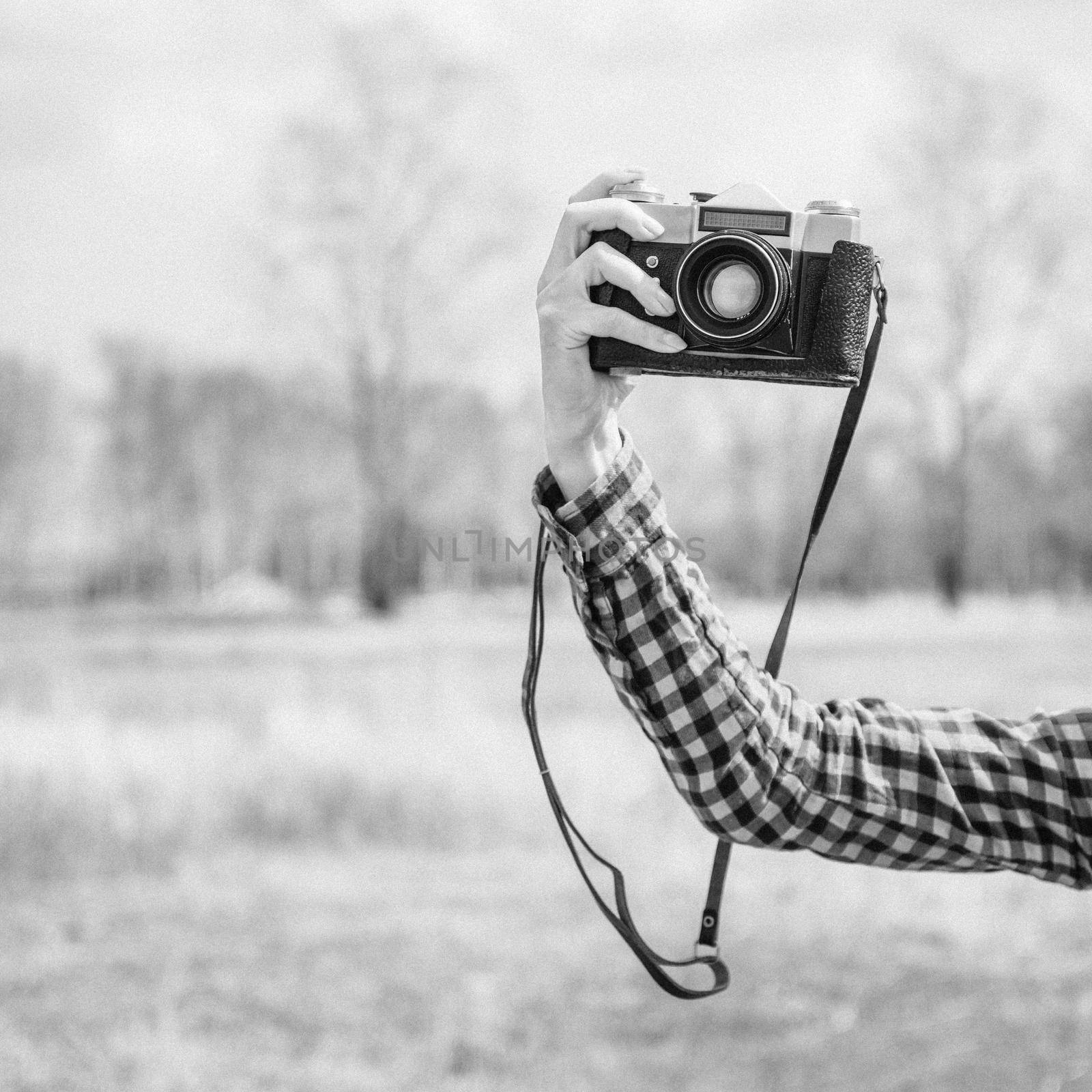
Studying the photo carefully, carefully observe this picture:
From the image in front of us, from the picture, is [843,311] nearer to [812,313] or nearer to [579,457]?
[812,313]

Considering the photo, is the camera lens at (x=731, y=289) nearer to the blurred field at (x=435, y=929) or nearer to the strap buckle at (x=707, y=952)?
the strap buckle at (x=707, y=952)

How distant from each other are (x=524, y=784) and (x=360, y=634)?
5323 mm

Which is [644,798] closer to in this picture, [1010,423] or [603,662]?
[603,662]

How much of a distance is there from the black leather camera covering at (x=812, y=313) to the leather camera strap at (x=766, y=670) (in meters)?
0.04

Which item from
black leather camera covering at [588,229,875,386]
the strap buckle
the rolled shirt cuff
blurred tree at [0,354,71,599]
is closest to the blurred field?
the strap buckle

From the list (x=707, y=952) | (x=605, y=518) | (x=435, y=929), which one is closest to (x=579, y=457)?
(x=605, y=518)

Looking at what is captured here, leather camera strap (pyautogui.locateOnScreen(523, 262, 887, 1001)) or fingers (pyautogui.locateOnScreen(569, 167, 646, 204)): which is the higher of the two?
fingers (pyautogui.locateOnScreen(569, 167, 646, 204))

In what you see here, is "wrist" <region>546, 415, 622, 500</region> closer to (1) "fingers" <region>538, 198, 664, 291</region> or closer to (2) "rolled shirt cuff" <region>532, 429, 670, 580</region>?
(2) "rolled shirt cuff" <region>532, 429, 670, 580</region>

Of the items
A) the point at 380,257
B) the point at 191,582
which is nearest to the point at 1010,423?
the point at 380,257

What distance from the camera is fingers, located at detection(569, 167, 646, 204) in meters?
1.26

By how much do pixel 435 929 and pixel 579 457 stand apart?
2.97 meters

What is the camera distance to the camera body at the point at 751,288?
48.0 inches

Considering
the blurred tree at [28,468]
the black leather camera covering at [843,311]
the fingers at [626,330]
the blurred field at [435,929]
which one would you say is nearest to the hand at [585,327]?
the fingers at [626,330]

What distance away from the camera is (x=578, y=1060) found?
10.3ft
